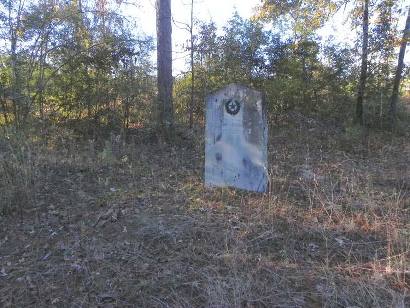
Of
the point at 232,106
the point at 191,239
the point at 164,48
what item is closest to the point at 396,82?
the point at 164,48

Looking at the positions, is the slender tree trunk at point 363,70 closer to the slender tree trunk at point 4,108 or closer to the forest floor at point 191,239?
the forest floor at point 191,239

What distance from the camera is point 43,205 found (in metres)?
5.36

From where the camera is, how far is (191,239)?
4305 mm

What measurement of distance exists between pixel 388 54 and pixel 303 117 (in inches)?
124

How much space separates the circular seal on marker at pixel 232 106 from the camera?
5.82 m

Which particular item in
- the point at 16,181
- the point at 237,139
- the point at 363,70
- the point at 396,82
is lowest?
the point at 16,181

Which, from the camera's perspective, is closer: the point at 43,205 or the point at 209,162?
the point at 43,205

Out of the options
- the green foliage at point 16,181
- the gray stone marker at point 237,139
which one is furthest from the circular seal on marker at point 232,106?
the green foliage at point 16,181

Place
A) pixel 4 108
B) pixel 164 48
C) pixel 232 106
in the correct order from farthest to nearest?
pixel 164 48
pixel 4 108
pixel 232 106

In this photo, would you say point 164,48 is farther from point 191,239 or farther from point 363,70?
point 191,239

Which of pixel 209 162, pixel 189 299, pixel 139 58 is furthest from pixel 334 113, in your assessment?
pixel 189 299

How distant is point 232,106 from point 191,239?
7.32 feet

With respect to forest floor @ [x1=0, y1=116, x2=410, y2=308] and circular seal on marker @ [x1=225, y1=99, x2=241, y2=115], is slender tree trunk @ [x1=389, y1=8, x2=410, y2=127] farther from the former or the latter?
circular seal on marker @ [x1=225, y1=99, x2=241, y2=115]

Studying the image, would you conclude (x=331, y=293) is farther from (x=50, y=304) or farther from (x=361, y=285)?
(x=50, y=304)
